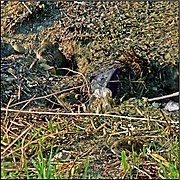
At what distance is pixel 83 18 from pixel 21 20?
0.29m

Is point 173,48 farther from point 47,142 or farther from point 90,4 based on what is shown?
point 47,142

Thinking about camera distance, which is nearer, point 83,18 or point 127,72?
point 127,72

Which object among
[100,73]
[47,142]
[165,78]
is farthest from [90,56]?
[47,142]

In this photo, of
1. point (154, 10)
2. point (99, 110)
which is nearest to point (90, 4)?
point (154, 10)

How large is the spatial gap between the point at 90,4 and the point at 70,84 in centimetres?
61

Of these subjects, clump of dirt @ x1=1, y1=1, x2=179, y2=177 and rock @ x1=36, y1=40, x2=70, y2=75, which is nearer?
clump of dirt @ x1=1, y1=1, x2=179, y2=177

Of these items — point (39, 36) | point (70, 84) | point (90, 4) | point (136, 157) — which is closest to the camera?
point (136, 157)

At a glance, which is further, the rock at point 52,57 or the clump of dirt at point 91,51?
the rock at point 52,57

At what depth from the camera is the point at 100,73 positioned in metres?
1.85

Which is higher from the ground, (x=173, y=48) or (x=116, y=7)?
(x=116, y=7)

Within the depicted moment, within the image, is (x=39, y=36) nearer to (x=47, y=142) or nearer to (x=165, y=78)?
(x=165, y=78)

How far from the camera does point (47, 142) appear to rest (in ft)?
4.20

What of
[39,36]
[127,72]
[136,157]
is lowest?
[136,157]

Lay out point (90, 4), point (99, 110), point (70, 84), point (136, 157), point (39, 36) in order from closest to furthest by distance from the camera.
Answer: point (136, 157) < point (99, 110) < point (70, 84) < point (39, 36) < point (90, 4)
